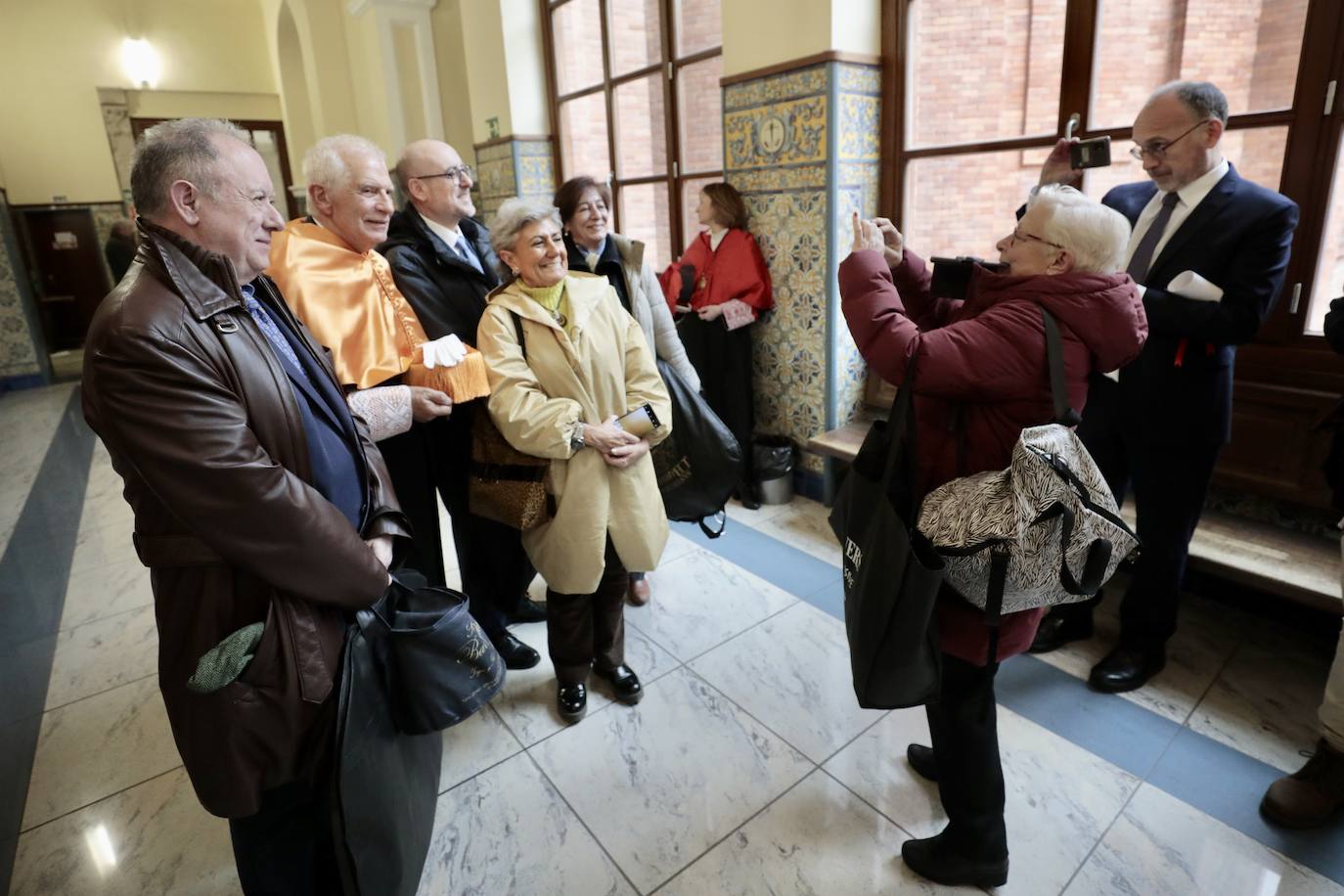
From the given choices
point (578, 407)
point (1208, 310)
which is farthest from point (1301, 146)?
point (578, 407)

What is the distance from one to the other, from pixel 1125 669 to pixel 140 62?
9938mm

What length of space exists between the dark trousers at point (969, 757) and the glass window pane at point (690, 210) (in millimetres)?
3107

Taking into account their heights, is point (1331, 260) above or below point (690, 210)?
below

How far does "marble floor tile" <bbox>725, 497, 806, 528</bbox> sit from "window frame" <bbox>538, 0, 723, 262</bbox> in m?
1.63

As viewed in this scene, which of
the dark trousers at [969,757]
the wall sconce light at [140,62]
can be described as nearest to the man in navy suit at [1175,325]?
the dark trousers at [969,757]

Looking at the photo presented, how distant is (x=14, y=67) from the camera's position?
709 cm

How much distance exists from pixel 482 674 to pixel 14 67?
365 inches

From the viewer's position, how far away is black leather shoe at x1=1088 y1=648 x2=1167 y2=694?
6.84 feet

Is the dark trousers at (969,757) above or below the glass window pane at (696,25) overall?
below

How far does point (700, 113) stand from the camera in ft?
12.8

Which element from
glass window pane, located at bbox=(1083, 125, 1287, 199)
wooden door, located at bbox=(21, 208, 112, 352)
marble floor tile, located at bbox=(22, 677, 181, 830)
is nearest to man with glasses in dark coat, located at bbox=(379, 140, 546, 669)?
marble floor tile, located at bbox=(22, 677, 181, 830)

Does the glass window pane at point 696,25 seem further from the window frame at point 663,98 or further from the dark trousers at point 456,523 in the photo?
the dark trousers at point 456,523

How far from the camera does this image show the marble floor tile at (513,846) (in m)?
1.58

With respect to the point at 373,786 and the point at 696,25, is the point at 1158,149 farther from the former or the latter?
the point at 696,25
